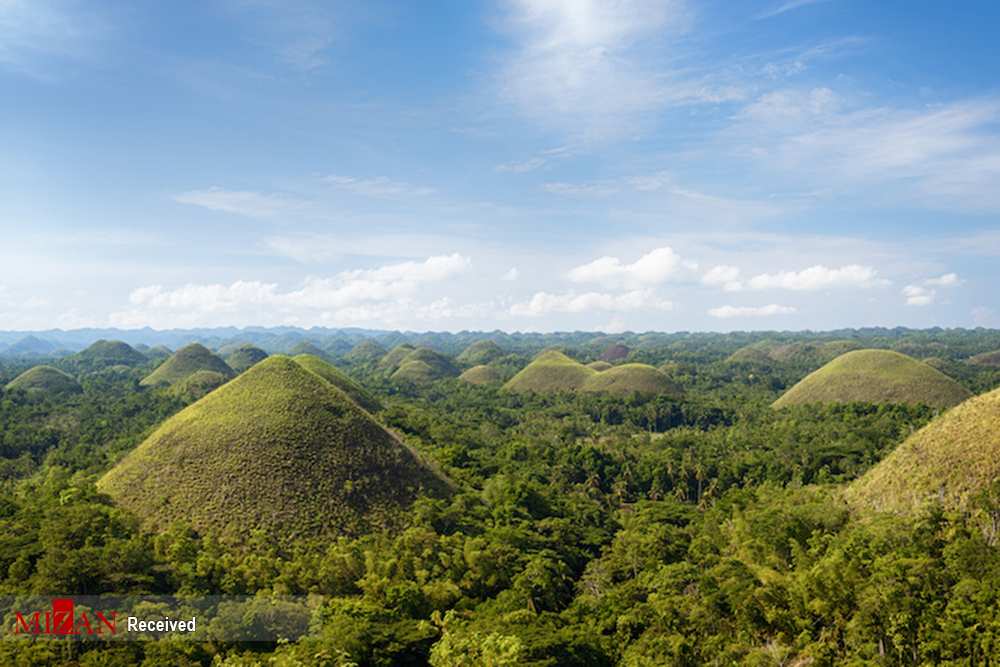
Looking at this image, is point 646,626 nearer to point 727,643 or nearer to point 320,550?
point 727,643

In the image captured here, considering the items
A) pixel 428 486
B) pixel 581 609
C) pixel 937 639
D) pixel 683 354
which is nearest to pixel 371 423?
pixel 428 486

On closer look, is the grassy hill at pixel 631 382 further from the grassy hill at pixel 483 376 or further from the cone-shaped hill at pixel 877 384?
the grassy hill at pixel 483 376

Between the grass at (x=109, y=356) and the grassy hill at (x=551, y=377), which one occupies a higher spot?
the grass at (x=109, y=356)

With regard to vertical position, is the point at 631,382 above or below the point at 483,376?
above

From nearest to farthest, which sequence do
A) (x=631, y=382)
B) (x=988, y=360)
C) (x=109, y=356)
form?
(x=631, y=382) → (x=988, y=360) → (x=109, y=356)

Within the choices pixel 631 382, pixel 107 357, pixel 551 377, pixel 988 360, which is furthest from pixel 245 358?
pixel 988 360

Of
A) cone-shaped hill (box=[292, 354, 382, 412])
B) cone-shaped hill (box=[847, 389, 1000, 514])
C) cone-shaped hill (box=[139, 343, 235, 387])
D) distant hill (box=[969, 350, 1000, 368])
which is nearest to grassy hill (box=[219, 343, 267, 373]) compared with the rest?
cone-shaped hill (box=[139, 343, 235, 387])

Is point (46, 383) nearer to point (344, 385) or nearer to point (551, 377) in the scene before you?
point (344, 385)

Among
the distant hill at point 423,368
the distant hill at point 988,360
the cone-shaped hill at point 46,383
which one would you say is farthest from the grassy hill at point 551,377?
the distant hill at point 988,360
